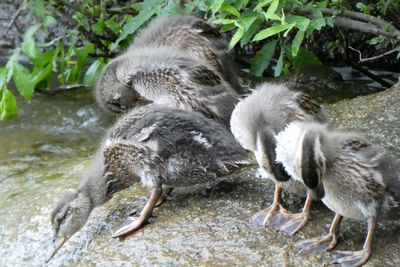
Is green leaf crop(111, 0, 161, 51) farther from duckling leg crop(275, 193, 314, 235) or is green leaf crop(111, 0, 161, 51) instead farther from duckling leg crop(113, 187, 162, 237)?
duckling leg crop(275, 193, 314, 235)

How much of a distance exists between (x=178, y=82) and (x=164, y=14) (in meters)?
0.60

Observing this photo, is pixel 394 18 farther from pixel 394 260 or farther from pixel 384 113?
pixel 394 260

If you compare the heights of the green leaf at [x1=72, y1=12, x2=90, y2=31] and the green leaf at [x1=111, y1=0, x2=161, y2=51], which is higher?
the green leaf at [x1=111, y1=0, x2=161, y2=51]

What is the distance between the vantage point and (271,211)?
434cm

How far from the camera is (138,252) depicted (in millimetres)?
4211

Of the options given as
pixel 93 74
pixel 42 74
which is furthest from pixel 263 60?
pixel 42 74

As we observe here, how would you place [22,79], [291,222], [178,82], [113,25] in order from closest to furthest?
1. [291,222]
2. [178,82]
3. [22,79]
4. [113,25]

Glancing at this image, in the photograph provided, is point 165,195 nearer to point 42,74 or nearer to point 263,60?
point 263,60

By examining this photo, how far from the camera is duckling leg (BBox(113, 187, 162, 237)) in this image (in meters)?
4.43

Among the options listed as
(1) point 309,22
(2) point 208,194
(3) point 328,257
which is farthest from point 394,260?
(1) point 309,22

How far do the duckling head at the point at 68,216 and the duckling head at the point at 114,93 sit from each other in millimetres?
1412

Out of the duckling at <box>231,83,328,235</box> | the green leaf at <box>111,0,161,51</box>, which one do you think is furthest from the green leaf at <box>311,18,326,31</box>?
the green leaf at <box>111,0,161,51</box>

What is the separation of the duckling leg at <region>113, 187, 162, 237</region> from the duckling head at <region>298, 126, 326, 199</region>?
1.12 metres

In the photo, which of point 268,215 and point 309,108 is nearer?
point 268,215
